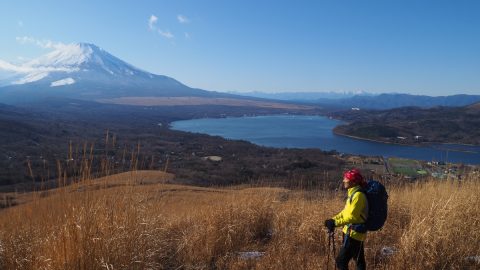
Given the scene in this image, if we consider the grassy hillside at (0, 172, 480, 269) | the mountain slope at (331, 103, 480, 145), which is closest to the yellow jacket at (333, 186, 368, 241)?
the grassy hillside at (0, 172, 480, 269)

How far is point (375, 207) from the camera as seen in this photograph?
141 inches

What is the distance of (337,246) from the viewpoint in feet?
15.3

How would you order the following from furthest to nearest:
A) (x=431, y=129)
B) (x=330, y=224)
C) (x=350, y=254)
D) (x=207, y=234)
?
(x=431, y=129)
(x=207, y=234)
(x=350, y=254)
(x=330, y=224)

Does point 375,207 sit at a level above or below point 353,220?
above

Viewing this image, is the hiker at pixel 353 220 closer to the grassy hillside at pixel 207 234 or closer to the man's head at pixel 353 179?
the man's head at pixel 353 179

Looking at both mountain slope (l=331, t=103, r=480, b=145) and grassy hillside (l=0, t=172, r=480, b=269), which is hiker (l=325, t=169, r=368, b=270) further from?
mountain slope (l=331, t=103, r=480, b=145)

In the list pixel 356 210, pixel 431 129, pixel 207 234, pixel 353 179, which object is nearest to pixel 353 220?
pixel 356 210

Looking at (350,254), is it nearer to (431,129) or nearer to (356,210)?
(356,210)

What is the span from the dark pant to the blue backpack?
20cm

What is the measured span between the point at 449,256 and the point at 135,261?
2945 mm

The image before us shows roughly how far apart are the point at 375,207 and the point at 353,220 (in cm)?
23

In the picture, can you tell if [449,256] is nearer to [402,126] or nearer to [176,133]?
[176,133]

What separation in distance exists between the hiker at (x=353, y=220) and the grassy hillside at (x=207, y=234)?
0.35m

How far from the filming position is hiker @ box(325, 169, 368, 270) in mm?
3568
